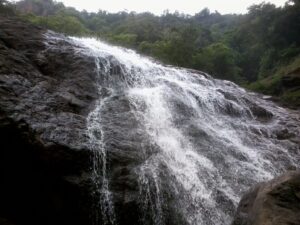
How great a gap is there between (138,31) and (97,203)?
132 ft

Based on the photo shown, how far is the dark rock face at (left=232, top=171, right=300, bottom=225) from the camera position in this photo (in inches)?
262

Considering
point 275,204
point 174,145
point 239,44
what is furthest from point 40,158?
point 239,44

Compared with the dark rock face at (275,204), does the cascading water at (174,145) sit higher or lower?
lower

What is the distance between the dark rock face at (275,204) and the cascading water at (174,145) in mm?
1927

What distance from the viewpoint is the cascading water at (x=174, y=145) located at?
9.33 meters

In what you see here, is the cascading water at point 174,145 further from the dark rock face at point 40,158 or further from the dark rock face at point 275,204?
the dark rock face at point 275,204

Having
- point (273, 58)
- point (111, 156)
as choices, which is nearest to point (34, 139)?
point (111, 156)

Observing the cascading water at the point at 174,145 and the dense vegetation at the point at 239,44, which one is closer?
the cascading water at the point at 174,145

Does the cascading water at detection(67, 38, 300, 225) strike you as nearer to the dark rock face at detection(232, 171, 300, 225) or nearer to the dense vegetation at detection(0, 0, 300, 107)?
the dark rock face at detection(232, 171, 300, 225)

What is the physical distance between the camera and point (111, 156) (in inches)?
387

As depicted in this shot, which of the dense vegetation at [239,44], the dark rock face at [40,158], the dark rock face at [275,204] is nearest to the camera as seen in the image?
the dark rock face at [275,204]

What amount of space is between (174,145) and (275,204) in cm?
478

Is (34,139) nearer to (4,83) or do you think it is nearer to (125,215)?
(4,83)

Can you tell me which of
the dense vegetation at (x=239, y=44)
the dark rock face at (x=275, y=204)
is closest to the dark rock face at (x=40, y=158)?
the dark rock face at (x=275, y=204)
